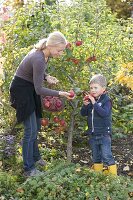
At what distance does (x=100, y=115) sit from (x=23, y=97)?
85 cm

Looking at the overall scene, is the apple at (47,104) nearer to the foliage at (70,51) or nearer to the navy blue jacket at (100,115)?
the foliage at (70,51)

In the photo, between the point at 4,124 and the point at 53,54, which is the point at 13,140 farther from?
the point at 53,54

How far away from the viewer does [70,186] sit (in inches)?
162

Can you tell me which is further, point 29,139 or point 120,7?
point 120,7

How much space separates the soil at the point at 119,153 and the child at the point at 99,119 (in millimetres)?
421

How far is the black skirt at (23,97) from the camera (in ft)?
14.4

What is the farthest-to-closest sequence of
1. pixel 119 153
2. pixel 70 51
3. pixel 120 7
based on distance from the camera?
pixel 120 7, pixel 119 153, pixel 70 51

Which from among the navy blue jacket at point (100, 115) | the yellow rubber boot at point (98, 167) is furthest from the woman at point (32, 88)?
the yellow rubber boot at point (98, 167)

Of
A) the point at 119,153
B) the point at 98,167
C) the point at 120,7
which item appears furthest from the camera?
the point at 120,7

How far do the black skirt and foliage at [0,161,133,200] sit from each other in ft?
2.22

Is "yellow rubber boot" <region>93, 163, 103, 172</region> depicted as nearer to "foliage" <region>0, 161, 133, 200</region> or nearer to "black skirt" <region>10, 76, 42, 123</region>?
"foliage" <region>0, 161, 133, 200</region>

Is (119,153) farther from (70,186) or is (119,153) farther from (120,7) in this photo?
(120,7)

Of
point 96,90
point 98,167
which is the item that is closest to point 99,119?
point 96,90

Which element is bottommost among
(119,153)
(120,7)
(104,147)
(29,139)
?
(119,153)
